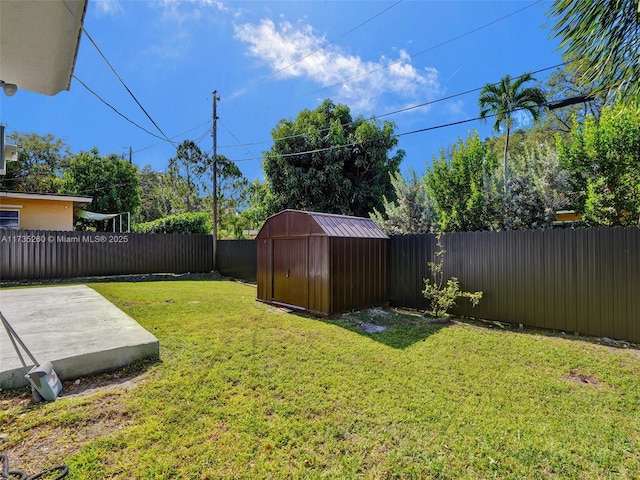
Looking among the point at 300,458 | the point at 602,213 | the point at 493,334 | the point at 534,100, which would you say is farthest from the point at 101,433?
the point at 534,100

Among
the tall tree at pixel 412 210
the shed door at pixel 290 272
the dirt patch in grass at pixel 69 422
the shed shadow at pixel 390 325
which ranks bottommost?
the shed shadow at pixel 390 325

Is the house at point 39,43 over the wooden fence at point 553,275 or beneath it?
over

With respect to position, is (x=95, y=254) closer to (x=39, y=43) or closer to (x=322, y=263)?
(x=322, y=263)

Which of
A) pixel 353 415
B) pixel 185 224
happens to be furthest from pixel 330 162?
pixel 353 415

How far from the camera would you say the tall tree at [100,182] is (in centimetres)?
1778

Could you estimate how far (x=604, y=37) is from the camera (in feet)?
10.2

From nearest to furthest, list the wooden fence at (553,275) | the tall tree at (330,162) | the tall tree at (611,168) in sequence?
the wooden fence at (553,275), the tall tree at (611,168), the tall tree at (330,162)

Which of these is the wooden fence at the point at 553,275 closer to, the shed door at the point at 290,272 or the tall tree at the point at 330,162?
the shed door at the point at 290,272

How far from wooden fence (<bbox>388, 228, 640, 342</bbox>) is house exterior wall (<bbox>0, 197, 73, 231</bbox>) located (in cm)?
1452

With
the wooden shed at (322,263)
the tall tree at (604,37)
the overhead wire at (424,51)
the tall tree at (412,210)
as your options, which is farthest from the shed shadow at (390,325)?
the overhead wire at (424,51)

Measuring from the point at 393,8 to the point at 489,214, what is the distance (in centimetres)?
534

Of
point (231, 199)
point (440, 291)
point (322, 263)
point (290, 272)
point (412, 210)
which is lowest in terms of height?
point (440, 291)

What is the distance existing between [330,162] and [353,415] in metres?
12.4

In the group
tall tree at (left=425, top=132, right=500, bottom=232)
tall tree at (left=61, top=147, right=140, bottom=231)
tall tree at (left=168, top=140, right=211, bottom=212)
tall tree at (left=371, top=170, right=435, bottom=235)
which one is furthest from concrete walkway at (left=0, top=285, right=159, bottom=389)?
tall tree at (left=61, top=147, right=140, bottom=231)
